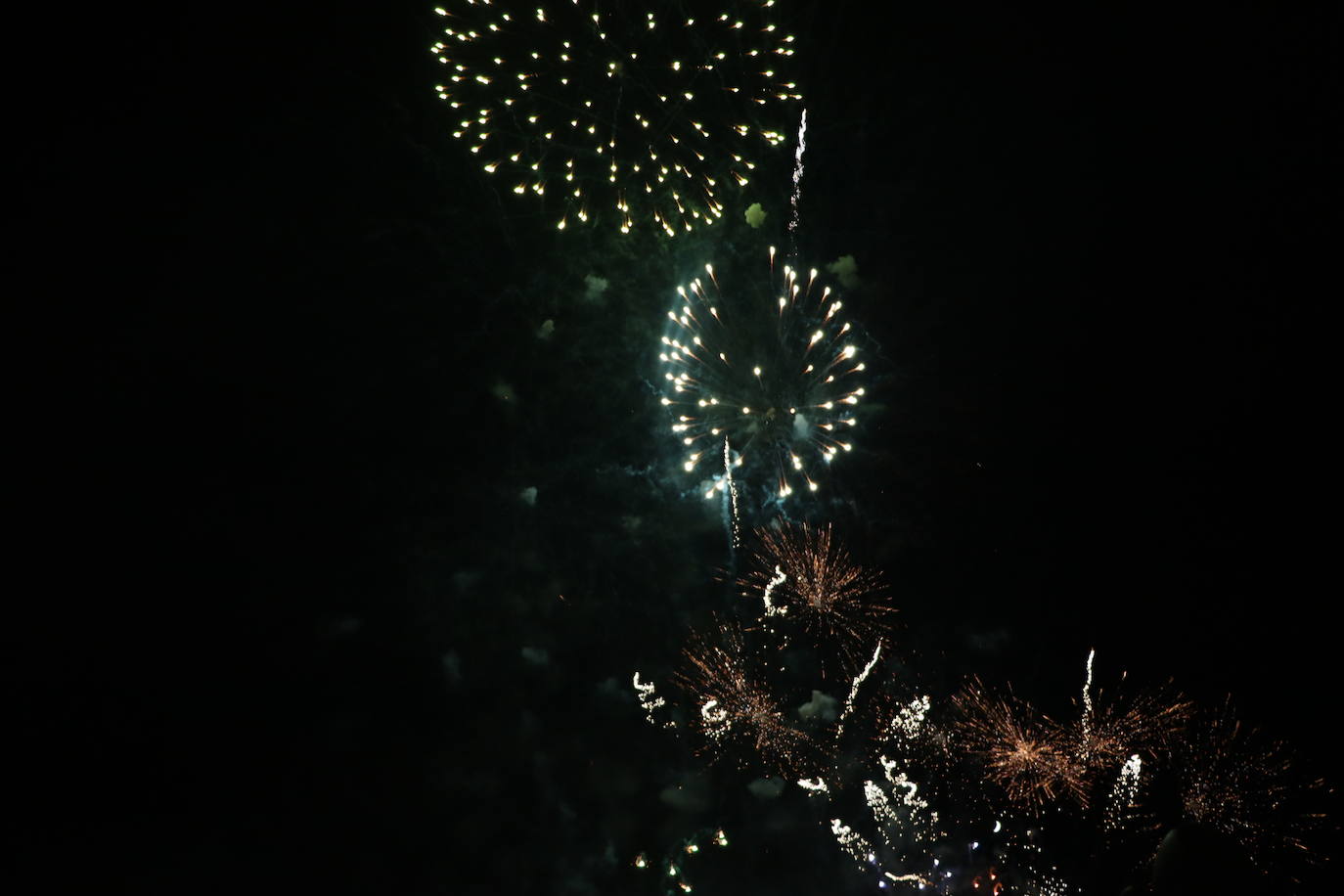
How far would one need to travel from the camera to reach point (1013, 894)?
12.4 metres

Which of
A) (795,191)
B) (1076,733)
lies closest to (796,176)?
(795,191)

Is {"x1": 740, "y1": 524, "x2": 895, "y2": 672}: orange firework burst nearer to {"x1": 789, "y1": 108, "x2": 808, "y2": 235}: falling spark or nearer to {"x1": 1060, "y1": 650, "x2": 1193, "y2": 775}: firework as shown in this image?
{"x1": 1060, "y1": 650, "x2": 1193, "y2": 775}: firework

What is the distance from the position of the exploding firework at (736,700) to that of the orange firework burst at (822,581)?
1507 mm

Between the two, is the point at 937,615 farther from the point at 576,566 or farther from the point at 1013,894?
the point at 576,566

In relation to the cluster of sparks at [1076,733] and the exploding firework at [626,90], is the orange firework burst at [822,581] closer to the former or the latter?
the cluster of sparks at [1076,733]

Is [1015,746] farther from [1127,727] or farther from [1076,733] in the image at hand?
[1127,727]

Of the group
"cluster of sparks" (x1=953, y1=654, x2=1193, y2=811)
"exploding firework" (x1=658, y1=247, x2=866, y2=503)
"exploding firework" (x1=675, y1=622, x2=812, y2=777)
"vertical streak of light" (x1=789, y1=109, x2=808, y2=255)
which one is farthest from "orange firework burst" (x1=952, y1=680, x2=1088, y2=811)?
"vertical streak of light" (x1=789, y1=109, x2=808, y2=255)

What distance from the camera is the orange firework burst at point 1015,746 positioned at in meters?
10.9

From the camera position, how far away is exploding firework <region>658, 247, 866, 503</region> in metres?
10.8

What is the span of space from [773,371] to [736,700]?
627 cm

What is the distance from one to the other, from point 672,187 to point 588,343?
3.38 meters

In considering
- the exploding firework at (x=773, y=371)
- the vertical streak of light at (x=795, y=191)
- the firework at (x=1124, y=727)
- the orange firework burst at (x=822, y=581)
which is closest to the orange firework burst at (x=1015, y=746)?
the firework at (x=1124, y=727)

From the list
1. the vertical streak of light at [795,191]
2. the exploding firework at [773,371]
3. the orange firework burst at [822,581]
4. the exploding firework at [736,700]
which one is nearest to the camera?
the exploding firework at [773,371]

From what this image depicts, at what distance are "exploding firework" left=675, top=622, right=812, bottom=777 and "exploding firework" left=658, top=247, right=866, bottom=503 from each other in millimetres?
3290
